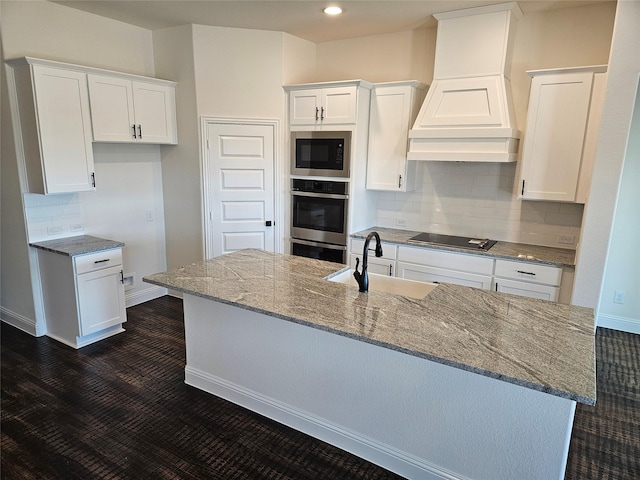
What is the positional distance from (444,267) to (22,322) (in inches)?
160

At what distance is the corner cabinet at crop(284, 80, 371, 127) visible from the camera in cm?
403

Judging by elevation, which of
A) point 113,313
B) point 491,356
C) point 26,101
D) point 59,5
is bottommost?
point 113,313

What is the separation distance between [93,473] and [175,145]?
10.7ft

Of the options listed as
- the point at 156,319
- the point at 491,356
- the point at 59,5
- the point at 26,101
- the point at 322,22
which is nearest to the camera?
the point at 491,356

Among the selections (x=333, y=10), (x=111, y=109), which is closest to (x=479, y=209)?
(x=333, y=10)

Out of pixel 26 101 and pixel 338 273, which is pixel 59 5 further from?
pixel 338 273

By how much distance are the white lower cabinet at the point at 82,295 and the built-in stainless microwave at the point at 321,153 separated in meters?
2.02

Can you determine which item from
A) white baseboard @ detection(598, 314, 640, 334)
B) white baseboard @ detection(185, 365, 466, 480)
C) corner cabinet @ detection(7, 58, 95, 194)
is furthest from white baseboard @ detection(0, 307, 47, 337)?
white baseboard @ detection(598, 314, 640, 334)

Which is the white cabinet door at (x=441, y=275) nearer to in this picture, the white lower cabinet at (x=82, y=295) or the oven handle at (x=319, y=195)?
the oven handle at (x=319, y=195)

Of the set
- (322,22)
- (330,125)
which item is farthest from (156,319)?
(322,22)

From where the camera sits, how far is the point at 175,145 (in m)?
4.49

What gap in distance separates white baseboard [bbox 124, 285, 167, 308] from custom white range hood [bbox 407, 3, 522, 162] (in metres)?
3.40

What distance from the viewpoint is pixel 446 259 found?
12.3ft

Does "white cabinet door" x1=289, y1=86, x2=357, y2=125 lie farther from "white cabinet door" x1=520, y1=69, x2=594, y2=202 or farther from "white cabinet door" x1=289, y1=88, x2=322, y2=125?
"white cabinet door" x1=520, y1=69, x2=594, y2=202
